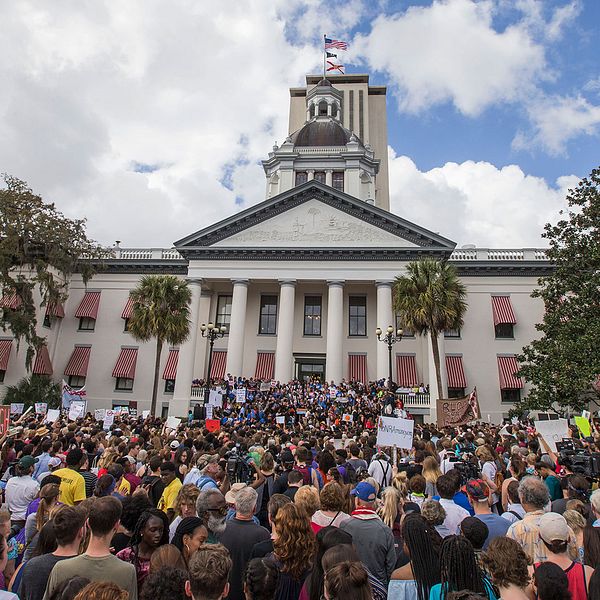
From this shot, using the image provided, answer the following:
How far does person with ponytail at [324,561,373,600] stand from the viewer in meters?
2.98

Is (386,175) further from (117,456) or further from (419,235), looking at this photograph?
(117,456)

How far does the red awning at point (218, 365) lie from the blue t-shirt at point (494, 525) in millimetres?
29773

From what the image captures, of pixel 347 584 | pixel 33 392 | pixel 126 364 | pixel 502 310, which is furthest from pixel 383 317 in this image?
pixel 347 584

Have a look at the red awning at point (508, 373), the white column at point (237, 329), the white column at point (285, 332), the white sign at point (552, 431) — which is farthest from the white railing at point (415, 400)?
the white sign at point (552, 431)

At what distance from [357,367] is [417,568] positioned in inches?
1203

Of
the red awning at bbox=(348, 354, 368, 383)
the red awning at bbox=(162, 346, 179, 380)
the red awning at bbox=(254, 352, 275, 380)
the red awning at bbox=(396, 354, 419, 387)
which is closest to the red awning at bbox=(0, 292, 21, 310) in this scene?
the red awning at bbox=(162, 346, 179, 380)

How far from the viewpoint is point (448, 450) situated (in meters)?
10.4

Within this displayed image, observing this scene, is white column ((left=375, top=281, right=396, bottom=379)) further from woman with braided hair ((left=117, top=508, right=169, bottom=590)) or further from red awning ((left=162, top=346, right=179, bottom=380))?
woman with braided hair ((left=117, top=508, right=169, bottom=590))

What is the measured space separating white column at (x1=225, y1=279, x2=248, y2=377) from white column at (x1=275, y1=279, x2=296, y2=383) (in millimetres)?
2497

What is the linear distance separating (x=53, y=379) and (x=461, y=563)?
127ft

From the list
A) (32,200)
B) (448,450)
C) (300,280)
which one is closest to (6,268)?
(32,200)

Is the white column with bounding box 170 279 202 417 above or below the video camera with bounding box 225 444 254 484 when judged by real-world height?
above

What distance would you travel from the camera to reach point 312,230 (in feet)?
113

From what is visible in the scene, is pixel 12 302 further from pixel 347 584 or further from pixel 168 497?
pixel 347 584
